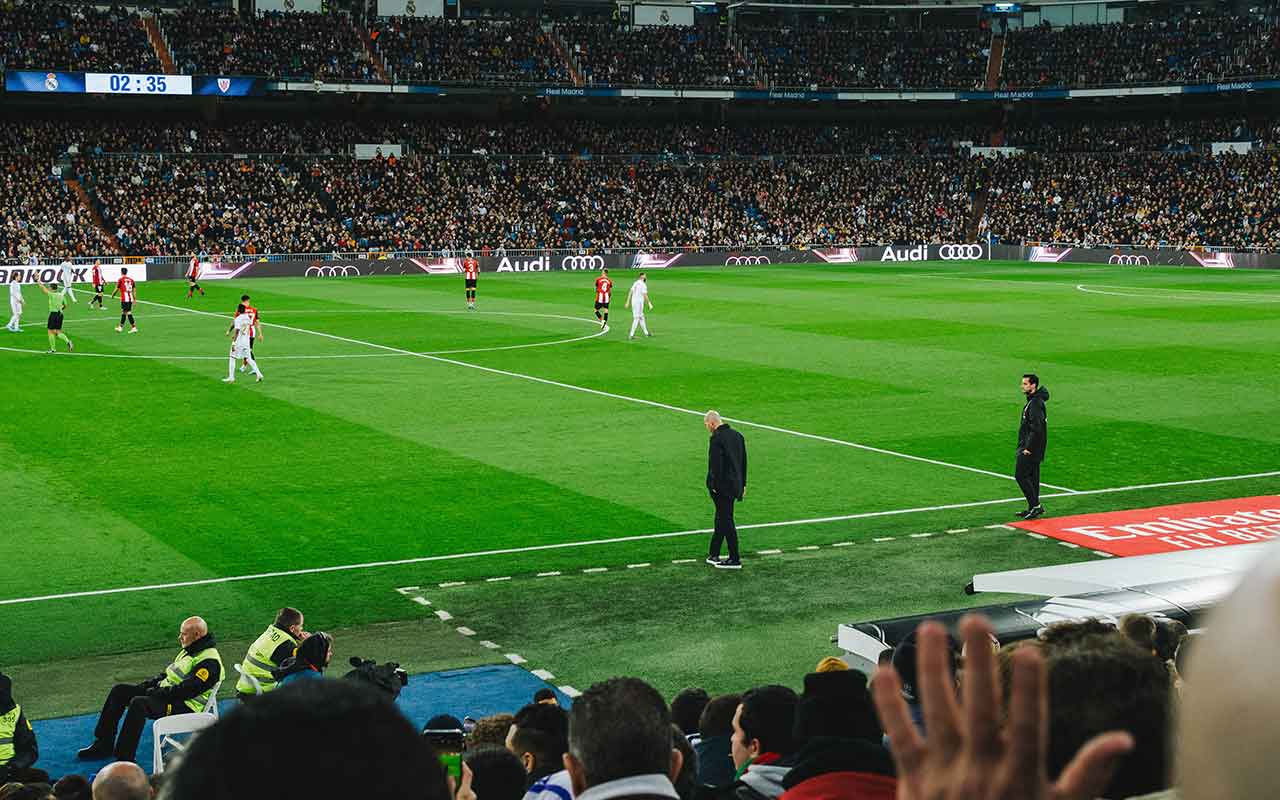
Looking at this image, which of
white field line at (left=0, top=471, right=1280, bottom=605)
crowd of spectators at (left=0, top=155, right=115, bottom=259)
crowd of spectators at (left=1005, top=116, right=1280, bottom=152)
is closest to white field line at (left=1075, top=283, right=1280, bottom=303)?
white field line at (left=0, top=471, right=1280, bottom=605)

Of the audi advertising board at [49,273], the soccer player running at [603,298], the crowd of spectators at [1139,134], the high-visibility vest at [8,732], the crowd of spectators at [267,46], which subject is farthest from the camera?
the crowd of spectators at [1139,134]

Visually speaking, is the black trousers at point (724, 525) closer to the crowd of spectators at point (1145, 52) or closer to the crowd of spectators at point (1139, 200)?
the crowd of spectators at point (1139, 200)

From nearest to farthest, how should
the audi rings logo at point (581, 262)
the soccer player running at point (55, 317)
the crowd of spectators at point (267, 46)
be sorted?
1. the soccer player running at point (55, 317)
2. the audi rings logo at point (581, 262)
3. the crowd of spectators at point (267, 46)

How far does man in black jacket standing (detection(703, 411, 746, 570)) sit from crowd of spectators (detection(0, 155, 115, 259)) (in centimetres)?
5408

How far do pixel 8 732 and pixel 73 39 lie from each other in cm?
7564

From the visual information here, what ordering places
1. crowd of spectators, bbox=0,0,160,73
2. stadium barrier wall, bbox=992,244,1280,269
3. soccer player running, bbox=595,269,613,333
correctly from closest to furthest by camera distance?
soccer player running, bbox=595,269,613,333 < stadium barrier wall, bbox=992,244,1280,269 < crowd of spectators, bbox=0,0,160,73

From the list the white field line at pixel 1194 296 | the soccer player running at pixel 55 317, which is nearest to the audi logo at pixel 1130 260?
the white field line at pixel 1194 296

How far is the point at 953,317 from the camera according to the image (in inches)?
1916

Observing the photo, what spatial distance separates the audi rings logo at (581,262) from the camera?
253 feet

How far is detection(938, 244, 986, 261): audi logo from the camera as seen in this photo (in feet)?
280

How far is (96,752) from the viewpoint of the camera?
1197 cm

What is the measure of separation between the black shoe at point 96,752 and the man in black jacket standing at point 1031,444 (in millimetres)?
12814

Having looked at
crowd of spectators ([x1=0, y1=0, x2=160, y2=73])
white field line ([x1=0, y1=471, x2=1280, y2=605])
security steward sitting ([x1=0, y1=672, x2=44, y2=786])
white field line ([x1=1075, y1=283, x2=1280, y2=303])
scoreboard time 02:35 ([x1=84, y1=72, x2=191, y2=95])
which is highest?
crowd of spectators ([x1=0, y1=0, x2=160, y2=73])

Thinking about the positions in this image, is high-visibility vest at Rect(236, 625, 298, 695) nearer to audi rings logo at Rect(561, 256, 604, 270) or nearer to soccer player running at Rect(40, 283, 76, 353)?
soccer player running at Rect(40, 283, 76, 353)
